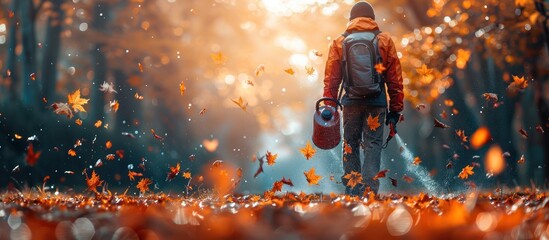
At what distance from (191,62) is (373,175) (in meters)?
14.5

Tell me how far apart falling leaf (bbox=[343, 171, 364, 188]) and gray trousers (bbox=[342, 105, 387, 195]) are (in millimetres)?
34

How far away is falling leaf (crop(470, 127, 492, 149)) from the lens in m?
15.6

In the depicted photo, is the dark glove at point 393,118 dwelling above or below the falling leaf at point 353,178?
above

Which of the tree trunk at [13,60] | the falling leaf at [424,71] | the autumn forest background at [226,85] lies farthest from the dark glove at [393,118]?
the tree trunk at [13,60]

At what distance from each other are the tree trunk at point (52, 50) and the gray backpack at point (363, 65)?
1122 centimetres

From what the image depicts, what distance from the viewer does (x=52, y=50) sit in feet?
59.4

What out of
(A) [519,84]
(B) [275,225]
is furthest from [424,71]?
(B) [275,225]

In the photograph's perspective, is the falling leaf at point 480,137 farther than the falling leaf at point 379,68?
Yes

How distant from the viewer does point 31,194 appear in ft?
28.3

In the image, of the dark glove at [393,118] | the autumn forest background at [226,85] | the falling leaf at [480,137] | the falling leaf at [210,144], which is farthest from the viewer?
the falling leaf at [210,144]

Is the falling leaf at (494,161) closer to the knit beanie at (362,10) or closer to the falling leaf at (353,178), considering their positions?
the falling leaf at (353,178)

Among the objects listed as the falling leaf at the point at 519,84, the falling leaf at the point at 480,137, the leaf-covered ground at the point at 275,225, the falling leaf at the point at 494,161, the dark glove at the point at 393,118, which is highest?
the falling leaf at the point at 480,137

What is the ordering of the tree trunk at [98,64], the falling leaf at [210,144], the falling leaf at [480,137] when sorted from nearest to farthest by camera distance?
the falling leaf at [480,137], the tree trunk at [98,64], the falling leaf at [210,144]

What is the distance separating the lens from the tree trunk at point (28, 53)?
16891mm
